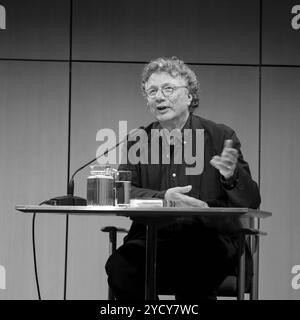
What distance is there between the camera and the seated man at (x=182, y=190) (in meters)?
2.69

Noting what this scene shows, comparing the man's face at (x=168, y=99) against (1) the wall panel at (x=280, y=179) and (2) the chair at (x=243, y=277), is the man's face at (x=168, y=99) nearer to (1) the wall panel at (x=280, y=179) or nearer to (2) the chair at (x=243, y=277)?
(2) the chair at (x=243, y=277)

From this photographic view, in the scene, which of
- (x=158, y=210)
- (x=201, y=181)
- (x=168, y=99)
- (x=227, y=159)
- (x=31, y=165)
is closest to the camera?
(x=158, y=210)

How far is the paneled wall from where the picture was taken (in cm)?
421

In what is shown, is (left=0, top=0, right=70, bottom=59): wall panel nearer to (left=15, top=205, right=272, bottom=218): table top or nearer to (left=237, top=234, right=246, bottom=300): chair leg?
(left=237, top=234, right=246, bottom=300): chair leg

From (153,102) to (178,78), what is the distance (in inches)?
7.2

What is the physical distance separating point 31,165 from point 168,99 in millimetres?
1474

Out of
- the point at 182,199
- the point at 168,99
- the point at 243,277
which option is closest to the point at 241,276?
the point at 243,277

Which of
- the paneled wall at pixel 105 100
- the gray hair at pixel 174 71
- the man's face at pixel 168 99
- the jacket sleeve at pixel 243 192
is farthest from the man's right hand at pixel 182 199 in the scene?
the paneled wall at pixel 105 100

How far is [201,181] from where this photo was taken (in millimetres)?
2936

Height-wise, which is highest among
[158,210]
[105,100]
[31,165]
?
[105,100]

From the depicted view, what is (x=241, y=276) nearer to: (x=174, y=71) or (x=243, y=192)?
(x=243, y=192)

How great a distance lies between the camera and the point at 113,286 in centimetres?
278

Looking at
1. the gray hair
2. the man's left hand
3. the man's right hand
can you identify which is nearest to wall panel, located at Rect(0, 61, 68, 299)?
the gray hair

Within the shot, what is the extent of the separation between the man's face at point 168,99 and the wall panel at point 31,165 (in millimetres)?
1282
